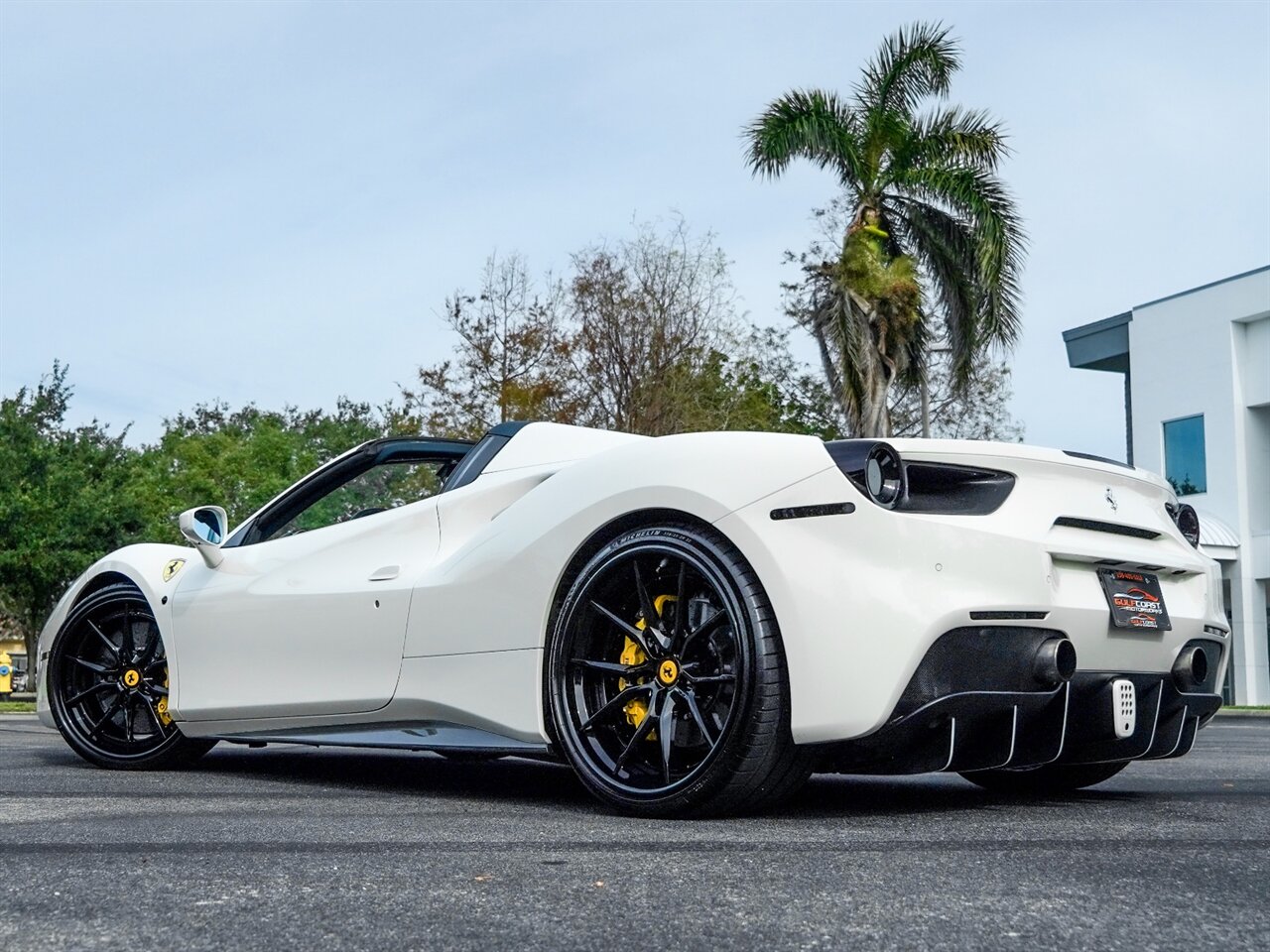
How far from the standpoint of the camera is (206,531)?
5805 mm

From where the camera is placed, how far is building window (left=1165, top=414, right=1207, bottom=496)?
28.7 m

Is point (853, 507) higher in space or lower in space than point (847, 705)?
higher

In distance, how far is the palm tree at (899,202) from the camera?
2095 centimetres

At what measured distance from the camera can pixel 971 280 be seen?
2131cm

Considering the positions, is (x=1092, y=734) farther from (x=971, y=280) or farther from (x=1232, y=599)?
(x=1232, y=599)

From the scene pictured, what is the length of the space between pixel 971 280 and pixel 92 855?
19.5 meters

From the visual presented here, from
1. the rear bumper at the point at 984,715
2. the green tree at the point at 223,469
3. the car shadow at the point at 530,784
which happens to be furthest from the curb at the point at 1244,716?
the green tree at the point at 223,469

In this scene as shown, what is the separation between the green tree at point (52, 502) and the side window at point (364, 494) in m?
31.1

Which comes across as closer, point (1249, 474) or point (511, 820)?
point (511, 820)

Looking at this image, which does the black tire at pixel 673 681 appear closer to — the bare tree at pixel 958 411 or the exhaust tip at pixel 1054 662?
the exhaust tip at pixel 1054 662

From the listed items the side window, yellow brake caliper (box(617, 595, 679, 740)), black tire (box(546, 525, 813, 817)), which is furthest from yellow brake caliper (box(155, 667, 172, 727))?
yellow brake caliper (box(617, 595, 679, 740))

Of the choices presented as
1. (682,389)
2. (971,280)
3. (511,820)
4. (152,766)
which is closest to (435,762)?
(152,766)

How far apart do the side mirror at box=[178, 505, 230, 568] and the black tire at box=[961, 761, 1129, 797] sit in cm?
290

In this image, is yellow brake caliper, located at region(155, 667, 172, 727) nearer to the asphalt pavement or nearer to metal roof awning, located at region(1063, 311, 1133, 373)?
the asphalt pavement
